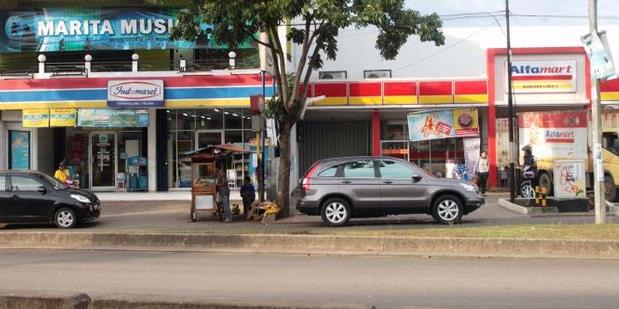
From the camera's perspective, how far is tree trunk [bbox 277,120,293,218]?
1738 cm

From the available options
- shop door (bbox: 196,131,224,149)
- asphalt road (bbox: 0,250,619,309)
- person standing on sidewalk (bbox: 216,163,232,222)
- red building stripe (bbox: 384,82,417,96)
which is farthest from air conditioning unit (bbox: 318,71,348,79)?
asphalt road (bbox: 0,250,619,309)

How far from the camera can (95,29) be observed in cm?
2416

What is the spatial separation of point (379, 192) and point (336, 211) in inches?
43.5

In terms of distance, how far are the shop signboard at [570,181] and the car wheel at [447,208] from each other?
445cm

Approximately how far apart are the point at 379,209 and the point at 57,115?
1289 cm

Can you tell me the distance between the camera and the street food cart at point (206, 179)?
702 inches

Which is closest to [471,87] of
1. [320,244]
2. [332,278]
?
[320,244]

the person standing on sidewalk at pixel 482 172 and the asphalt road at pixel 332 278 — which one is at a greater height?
the person standing on sidewalk at pixel 482 172

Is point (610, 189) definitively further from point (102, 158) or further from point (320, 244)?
point (102, 158)

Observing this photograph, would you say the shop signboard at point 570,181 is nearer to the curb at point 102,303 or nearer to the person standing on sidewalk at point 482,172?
the person standing on sidewalk at point 482,172

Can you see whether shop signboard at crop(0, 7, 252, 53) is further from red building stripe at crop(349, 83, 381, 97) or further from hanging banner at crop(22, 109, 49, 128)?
red building stripe at crop(349, 83, 381, 97)

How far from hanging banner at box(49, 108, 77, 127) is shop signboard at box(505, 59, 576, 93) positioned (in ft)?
54.3

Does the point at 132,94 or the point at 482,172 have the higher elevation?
the point at 132,94

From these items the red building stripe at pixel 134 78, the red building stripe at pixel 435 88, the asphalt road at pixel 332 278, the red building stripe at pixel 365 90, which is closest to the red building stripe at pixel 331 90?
the red building stripe at pixel 365 90
